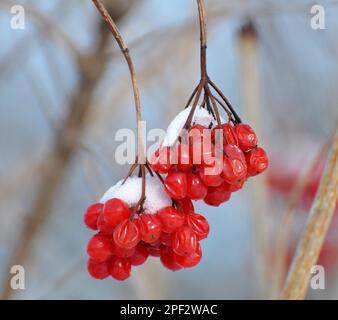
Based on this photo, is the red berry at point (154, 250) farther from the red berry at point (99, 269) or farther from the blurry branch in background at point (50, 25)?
the blurry branch in background at point (50, 25)

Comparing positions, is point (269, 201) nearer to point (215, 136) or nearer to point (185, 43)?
point (185, 43)

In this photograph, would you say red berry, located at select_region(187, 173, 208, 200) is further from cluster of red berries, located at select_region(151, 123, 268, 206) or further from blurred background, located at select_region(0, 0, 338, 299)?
blurred background, located at select_region(0, 0, 338, 299)

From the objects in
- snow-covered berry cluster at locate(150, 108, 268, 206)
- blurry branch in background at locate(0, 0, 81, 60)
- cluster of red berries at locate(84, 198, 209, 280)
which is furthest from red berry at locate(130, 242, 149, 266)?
blurry branch in background at locate(0, 0, 81, 60)

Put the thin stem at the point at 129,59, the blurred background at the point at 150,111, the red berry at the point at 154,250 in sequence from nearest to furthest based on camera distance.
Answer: the thin stem at the point at 129,59 → the red berry at the point at 154,250 → the blurred background at the point at 150,111

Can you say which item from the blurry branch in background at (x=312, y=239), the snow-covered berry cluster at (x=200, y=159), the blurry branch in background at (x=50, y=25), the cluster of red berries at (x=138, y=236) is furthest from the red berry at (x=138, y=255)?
the blurry branch in background at (x=50, y=25)

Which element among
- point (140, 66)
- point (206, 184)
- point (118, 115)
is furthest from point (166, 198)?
point (118, 115)
